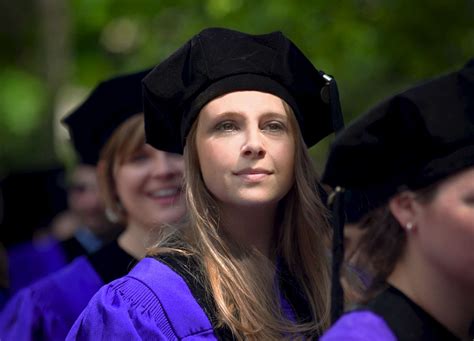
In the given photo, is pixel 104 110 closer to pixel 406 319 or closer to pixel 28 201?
pixel 406 319

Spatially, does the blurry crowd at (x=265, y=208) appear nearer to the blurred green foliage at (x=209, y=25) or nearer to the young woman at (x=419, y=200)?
the young woman at (x=419, y=200)

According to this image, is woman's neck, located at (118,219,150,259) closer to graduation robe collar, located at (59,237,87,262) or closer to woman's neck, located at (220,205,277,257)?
woman's neck, located at (220,205,277,257)

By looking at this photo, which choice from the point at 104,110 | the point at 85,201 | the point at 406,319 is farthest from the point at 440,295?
the point at 85,201

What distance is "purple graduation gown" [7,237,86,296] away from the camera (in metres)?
7.16

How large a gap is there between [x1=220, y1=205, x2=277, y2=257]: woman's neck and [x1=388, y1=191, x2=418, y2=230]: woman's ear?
0.96m

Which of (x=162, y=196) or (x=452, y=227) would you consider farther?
(x=162, y=196)

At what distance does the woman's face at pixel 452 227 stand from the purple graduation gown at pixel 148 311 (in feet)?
3.14

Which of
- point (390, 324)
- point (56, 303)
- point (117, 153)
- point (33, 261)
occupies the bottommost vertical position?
point (33, 261)

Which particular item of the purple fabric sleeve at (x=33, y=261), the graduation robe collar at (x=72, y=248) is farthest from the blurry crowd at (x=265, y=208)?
Answer: the purple fabric sleeve at (x=33, y=261)

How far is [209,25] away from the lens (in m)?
7.85

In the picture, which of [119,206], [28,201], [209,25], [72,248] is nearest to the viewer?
[119,206]

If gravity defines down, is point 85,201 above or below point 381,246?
below

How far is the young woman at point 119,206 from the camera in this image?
A: 479 centimetres

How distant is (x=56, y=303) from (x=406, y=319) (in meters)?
2.65
